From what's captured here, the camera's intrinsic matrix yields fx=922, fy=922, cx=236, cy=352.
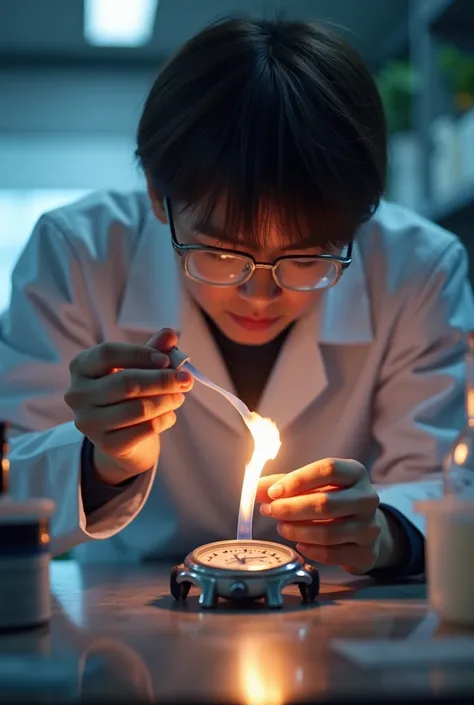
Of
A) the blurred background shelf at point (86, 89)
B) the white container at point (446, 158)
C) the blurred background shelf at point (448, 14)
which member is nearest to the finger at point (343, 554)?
the white container at point (446, 158)

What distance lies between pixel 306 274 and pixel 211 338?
338 mm

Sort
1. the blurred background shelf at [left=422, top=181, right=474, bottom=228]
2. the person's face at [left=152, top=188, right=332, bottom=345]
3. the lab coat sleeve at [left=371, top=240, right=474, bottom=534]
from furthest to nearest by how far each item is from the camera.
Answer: the blurred background shelf at [left=422, top=181, right=474, bottom=228] → the lab coat sleeve at [left=371, top=240, right=474, bottom=534] → the person's face at [left=152, top=188, right=332, bottom=345]

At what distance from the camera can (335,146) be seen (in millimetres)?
1319

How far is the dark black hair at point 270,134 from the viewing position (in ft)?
4.20

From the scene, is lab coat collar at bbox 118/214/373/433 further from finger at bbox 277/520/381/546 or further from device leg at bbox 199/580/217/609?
device leg at bbox 199/580/217/609

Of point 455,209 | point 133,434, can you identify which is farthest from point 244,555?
point 455,209

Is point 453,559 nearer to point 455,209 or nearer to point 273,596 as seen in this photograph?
point 273,596

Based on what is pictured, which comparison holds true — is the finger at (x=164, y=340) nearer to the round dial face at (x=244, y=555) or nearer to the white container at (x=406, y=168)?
the round dial face at (x=244, y=555)

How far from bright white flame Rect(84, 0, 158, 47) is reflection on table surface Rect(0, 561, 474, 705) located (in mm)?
3804

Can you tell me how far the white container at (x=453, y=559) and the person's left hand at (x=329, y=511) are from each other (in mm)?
264

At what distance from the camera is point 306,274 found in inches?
55.2

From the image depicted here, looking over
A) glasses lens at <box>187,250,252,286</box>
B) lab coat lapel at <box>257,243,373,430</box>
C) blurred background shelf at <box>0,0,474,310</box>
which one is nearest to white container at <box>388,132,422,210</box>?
blurred background shelf at <box>0,0,474,310</box>

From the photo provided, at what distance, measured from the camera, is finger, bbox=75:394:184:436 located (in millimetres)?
1206

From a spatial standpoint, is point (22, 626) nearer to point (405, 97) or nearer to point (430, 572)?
point (430, 572)
